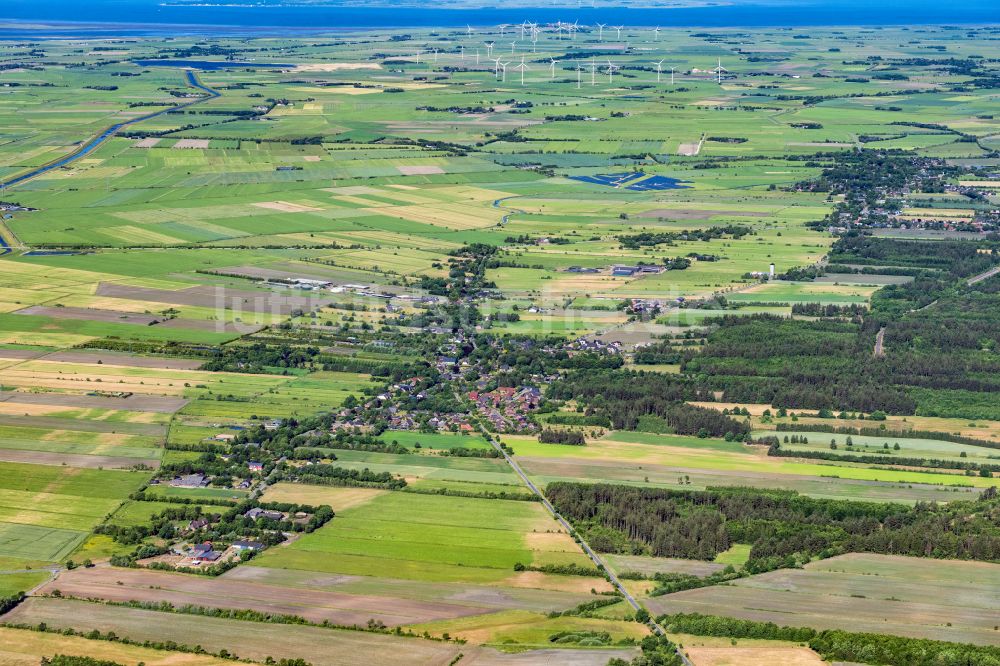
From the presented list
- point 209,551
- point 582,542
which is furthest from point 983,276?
point 209,551

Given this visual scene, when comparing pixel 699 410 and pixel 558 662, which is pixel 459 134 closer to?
pixel 699 410

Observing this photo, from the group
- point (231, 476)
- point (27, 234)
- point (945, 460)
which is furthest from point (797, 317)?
point (27, 234)

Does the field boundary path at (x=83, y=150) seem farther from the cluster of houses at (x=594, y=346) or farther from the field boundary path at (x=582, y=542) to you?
the field boundary path at (x=582, y=542)

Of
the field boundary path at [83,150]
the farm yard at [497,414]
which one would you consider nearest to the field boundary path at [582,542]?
the farm yard at [497,414]

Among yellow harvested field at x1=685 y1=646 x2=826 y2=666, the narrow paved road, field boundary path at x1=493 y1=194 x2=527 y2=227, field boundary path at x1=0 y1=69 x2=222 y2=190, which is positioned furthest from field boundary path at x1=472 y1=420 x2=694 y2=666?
field boundary path at x1=0 y1=69 x2=222 y2=190

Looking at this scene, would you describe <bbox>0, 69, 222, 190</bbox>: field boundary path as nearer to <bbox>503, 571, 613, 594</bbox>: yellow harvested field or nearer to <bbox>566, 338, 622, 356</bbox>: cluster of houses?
<bbox>566, 338, 622, 356</bbox>: cluster of houses

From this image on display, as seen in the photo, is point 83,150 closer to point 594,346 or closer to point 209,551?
point 594,346
